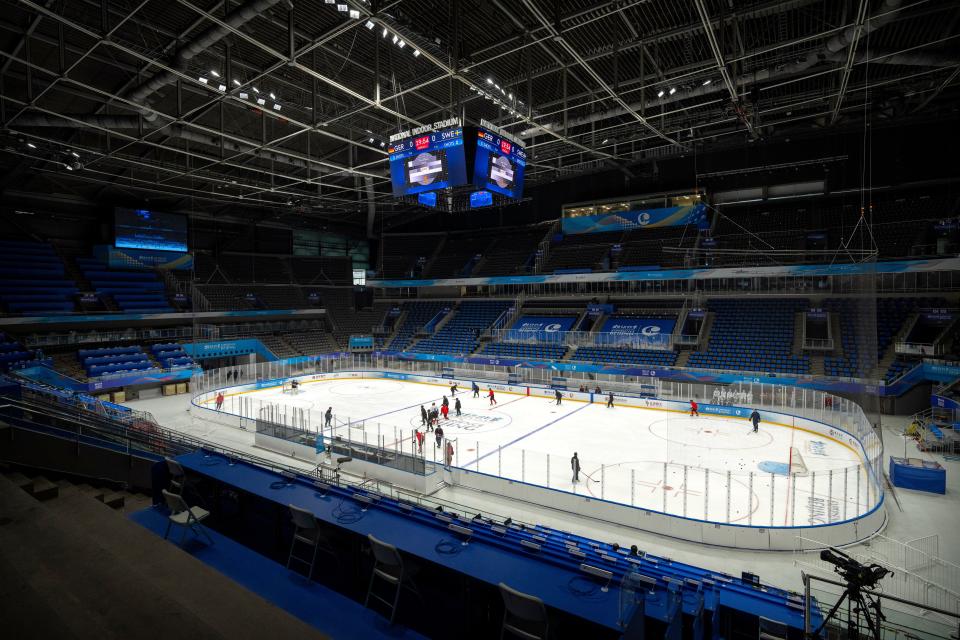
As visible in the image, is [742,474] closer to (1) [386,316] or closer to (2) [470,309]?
(2) [470,309]

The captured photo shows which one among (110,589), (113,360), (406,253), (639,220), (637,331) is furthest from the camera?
(406,253)

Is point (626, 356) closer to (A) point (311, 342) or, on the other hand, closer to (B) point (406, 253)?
(A) point (311, 342)

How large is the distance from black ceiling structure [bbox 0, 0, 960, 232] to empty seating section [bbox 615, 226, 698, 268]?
8.40 metres

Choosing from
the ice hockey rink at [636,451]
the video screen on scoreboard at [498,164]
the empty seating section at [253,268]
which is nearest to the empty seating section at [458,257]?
the empty seating section at [253,268]

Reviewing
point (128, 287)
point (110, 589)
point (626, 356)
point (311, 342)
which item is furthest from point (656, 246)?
point (128, 287)

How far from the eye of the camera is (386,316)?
45812mm

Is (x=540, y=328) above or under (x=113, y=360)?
above

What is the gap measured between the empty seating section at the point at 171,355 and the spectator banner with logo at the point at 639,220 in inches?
1128

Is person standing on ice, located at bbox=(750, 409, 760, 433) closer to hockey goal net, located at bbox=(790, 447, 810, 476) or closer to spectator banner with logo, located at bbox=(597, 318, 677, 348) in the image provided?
hockey goal net, located at bbox=(790, 447, 810, 476)

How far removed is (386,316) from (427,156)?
32.9 m

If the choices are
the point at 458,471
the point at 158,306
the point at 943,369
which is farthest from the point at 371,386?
the point at 943,369

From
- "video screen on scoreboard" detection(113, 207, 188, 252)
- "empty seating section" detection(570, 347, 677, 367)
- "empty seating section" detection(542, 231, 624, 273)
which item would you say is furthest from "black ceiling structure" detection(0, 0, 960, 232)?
"empty seating section" detection(542, 231, 624, 273)

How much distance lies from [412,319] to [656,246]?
21949 mm

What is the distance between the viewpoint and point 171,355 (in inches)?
1196
